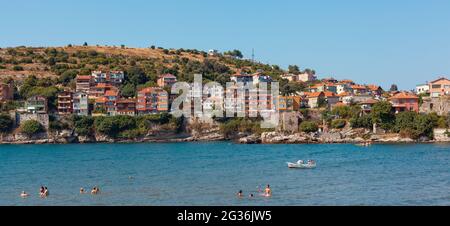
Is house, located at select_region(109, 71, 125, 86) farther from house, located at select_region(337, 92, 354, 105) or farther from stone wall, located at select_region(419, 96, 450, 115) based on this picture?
stone wall, located at select_region(419, 96, 450, 115)

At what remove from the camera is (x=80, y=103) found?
262 feet

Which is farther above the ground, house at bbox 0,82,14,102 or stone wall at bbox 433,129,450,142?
house at bbox 0,82,14,102

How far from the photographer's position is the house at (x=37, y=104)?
7738 centimetres

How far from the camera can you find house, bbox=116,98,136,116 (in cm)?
8075

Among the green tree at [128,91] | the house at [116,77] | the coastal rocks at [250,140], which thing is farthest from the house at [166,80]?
the coastal rocks at [250,140]

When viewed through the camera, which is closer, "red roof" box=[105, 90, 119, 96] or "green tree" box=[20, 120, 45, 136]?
"green tree" box=[20, 120, 45, 136]

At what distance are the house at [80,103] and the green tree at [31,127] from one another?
273 inches

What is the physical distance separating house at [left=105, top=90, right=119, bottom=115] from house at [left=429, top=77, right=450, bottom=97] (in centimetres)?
4005

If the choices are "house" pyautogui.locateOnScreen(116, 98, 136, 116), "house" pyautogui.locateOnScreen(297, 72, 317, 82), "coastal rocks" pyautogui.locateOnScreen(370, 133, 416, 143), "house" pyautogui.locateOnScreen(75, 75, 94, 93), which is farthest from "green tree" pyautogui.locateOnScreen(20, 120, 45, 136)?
"house" pyautogui.locateOnScreen(297, 72, 317, 82)

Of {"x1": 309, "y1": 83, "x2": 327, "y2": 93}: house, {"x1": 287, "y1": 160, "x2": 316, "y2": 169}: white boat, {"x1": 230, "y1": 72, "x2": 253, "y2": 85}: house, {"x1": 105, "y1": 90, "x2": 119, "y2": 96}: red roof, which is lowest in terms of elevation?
{"x1": 287, "y1": 160, "x2": 316, "y2": 169}: white boat

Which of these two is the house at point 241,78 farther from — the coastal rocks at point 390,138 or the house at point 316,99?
the coastal rocks at point 390,138

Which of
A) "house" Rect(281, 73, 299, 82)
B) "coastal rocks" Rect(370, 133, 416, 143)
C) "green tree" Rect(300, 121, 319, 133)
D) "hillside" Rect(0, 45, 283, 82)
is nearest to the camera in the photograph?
"coastal rocks" Rect(370, 133, 416, 143)

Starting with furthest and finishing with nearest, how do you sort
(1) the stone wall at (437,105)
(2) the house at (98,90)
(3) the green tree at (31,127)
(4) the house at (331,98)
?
(2) the house at (98,90) → (4) the house at (331,98) → (3) the green tree at (31,127) → (1) the stone wall at (437,105)

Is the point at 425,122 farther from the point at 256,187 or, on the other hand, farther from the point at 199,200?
the point at 199,200
